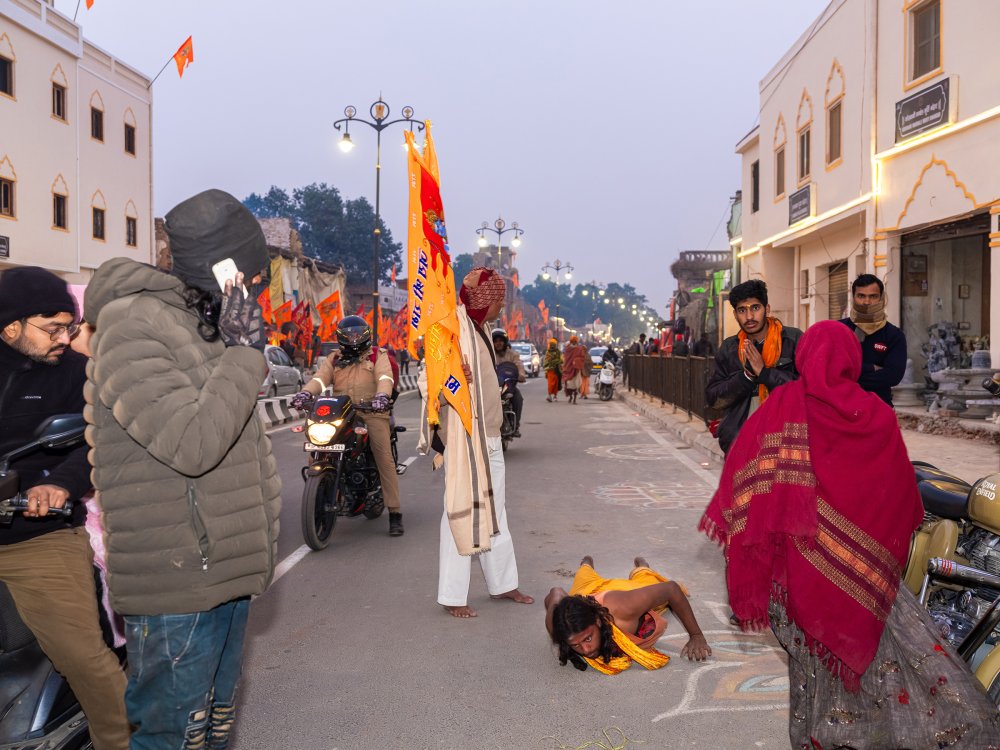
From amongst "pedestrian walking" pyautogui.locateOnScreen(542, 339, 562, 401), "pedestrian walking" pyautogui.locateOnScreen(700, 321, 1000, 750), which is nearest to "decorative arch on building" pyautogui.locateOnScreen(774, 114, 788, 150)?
"pedestrian walking" pyautogui.locateOnScreen(542, 339, 562, 401)

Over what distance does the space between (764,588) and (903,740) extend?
2.15ft

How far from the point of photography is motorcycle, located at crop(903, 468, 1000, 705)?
2977 mm

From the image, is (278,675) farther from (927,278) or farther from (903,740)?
(927,278)

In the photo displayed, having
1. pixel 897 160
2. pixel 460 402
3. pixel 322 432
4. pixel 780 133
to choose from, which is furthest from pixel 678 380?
pixel 460 402

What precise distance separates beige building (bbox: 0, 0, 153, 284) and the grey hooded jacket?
914 inches

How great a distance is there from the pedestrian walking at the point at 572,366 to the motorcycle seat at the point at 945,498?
67.5ft

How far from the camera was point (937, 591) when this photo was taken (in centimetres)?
343

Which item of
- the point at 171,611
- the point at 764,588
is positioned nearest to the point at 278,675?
the point at 171,611

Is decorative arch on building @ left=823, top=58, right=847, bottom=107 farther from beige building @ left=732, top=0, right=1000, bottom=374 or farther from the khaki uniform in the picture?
the khaki uniform

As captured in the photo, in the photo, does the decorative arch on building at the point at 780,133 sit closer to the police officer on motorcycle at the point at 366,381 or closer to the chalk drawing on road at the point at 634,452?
the chalk drawing on road at the point at 634,452

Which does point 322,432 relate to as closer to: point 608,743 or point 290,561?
point 290,561

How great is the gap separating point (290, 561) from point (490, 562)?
75.6 inches

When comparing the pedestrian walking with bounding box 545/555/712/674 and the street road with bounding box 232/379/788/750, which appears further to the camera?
the pedestrian walking with bounding box 545/555/712/674

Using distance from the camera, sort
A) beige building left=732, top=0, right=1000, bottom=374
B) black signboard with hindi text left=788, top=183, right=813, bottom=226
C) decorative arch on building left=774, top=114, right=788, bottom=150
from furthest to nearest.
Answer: decorative arch on building left=774, top=114, right=788, bottom=150, black signboard with hindi text left=788, top=183, right=813, bottom=226, beige building left=732, top=0, right=1000, bottom=374
